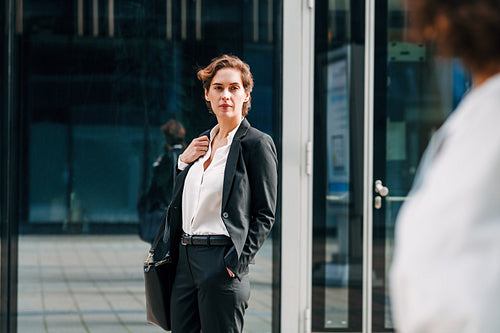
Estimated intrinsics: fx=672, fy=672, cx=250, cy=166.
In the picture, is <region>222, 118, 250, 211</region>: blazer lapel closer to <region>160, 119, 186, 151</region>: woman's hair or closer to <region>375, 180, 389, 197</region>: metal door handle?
<region>160, 119, 186, 151</region>: woman's hair

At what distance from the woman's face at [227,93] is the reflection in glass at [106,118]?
136 cm

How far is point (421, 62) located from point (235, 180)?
2284 mm

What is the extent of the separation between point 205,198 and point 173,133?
1.63 m

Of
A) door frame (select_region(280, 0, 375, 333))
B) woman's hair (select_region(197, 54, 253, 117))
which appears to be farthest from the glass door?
woman's hair (select_region(197, 54, 253, 117))

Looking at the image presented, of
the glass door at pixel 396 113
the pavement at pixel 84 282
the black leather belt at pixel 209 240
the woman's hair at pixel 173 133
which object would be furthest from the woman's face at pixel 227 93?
the glass door at pixel 396 113

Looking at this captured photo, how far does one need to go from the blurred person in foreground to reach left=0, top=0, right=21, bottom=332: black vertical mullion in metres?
3.59

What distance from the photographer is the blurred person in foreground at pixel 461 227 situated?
3.22ft

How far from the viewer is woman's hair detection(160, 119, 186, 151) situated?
441 cm

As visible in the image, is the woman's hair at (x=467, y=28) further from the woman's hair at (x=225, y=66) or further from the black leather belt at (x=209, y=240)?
the woman's hair at (x=225, y=66)

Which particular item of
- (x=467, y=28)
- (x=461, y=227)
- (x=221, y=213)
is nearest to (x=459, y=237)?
(x=461, y=227)

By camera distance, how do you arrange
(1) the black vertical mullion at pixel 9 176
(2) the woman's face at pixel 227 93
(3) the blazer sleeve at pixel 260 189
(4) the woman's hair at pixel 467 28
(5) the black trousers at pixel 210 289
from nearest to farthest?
1. (4) the woman's hair at pixel 467 28
2. (5) the black trousers at pixel 210 289
3. (3) the blazer sleeve at pixel 260 189
4. (2) the woman's face at pixel 227 93
5. (1) the black vertical mullion at pixel 9 176

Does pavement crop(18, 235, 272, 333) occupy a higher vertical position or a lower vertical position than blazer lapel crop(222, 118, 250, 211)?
lower

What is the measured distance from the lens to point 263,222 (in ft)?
9.57

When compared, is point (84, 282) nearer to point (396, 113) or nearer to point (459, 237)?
point (396, 113)
